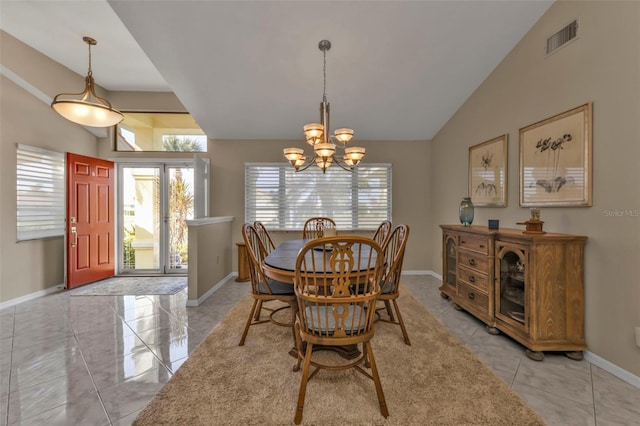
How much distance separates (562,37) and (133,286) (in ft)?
20.0

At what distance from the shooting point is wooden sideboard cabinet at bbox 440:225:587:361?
215 cm

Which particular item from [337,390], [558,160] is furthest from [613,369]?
[337,390]

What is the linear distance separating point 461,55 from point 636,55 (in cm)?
154

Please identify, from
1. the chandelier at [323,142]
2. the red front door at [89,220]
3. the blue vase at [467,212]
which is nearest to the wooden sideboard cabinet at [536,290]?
the blue vase at [467,212]

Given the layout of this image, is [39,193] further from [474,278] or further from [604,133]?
[604,133]

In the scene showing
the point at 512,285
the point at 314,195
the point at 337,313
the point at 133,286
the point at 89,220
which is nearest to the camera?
the point at 337,313

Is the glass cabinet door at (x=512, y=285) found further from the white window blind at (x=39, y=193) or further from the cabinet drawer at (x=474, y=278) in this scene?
the white window blind at (x=39, y=193)

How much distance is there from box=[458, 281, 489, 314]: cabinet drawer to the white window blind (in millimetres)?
5644

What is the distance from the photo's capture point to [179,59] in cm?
306

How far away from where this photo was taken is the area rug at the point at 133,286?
389cm

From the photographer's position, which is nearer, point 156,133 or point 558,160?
point 558,160

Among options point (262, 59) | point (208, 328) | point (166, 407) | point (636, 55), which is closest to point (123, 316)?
point (208, 328)

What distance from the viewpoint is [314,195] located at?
4773 mm

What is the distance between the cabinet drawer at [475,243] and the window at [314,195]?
1.81 m
